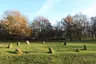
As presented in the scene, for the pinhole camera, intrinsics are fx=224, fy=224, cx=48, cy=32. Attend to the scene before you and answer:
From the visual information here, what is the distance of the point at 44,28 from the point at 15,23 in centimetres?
1936

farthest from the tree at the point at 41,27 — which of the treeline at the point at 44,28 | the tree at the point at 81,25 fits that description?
the tree at the point at 81,25

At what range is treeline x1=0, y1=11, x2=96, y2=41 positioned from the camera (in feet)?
307

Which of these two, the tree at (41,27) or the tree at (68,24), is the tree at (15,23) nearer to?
the tree at (41,27)

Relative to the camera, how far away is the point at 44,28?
110312mm

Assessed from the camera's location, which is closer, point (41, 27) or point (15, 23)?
point (15, 23)

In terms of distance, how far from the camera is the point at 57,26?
116 metres

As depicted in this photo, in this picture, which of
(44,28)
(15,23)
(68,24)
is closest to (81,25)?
(68,24)

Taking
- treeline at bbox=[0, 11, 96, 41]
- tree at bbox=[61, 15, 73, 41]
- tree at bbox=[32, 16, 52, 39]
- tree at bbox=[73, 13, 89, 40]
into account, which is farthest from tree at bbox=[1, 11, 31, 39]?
tree at bbox=[73, 13, 89, 40]

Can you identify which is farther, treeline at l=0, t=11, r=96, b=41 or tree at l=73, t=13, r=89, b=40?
tree at l=73, t=13, r=89, b=40

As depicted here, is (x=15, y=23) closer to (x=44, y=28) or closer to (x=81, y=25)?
(x=44, y=28)

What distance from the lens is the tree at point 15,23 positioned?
92006 mm

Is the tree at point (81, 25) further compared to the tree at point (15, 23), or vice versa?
the tree at point (81, 25)

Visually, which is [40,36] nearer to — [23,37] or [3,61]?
[23,37]

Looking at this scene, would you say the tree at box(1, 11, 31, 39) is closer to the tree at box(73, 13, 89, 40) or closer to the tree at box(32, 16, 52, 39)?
the tree at box(32, 16, 52, 39)
